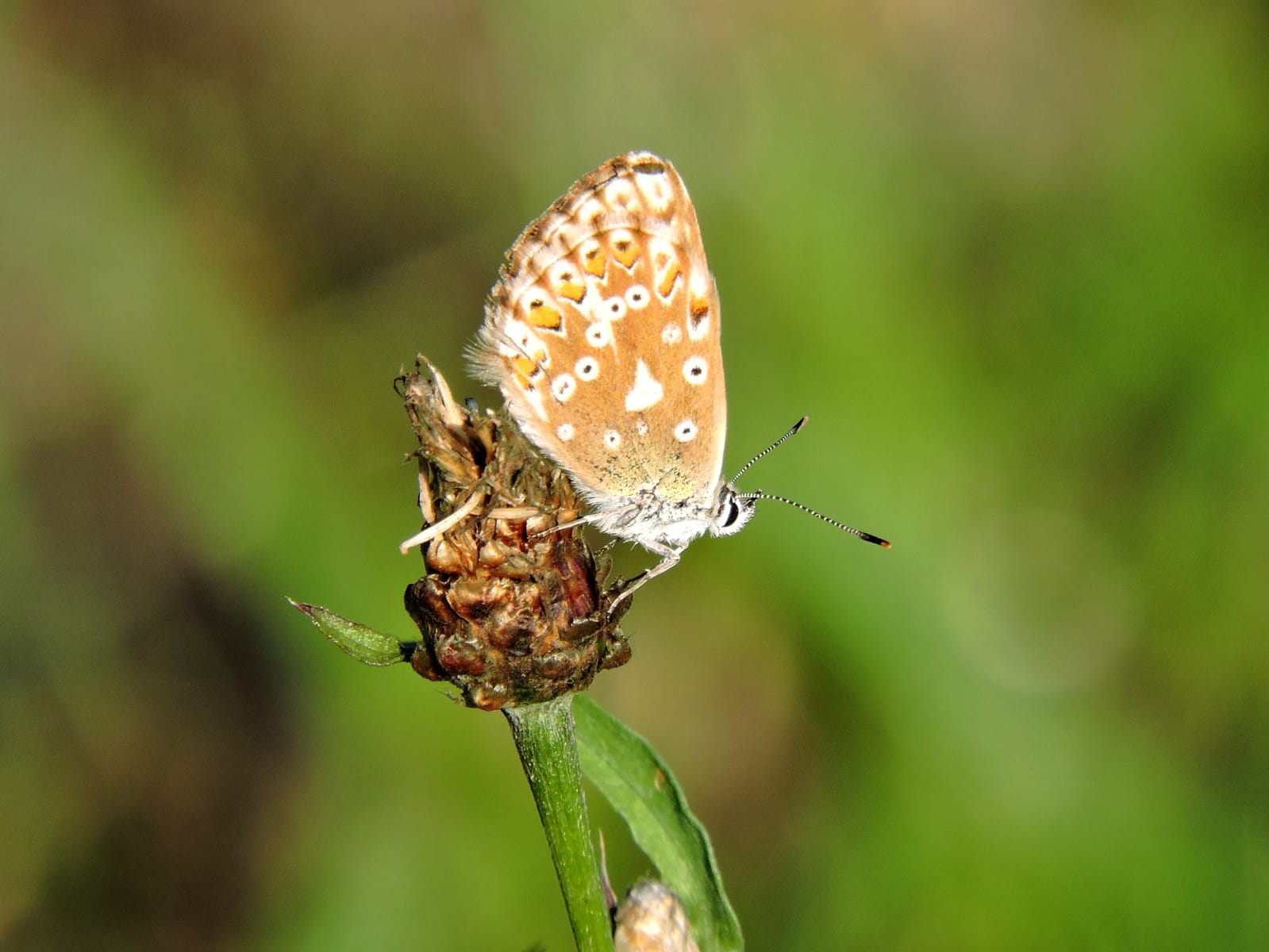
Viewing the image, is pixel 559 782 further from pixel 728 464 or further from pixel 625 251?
pixel 728 464

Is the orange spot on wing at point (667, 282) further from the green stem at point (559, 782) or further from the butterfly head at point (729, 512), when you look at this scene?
the green stem at point (559, 782)

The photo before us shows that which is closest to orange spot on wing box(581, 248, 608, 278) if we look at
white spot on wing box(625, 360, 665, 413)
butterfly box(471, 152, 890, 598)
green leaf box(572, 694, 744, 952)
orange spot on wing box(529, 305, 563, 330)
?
butterfly box(471, 152, 890, 598)

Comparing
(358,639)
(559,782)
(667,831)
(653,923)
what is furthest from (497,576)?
(653,923)

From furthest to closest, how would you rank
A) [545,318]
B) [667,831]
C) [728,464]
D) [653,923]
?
[728,464] < [545,318] < [667,831] < [653,923]

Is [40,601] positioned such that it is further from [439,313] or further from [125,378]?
[439,313]

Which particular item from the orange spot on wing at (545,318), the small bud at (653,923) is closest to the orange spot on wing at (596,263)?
the orange spot on wing at (545,318)

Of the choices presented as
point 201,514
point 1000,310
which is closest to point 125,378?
point 201,514
